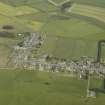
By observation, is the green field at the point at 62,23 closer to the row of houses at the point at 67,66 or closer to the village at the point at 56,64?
the village at the point at 56,64

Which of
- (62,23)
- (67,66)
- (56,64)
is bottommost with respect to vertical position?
(67,66)

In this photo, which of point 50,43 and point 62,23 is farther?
point 62,23

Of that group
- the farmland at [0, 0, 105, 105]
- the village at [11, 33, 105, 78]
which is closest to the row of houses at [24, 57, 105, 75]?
the village at [11, 33, 105, 78]

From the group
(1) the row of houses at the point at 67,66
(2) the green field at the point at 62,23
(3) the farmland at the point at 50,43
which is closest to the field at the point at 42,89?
(3) the farmland at the point at 50,43

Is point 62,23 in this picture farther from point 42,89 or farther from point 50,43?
point 42,89

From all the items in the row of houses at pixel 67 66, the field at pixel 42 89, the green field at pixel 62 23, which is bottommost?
the field at pixel 42 89

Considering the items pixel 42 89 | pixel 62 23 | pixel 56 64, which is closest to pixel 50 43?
pixel 56 64

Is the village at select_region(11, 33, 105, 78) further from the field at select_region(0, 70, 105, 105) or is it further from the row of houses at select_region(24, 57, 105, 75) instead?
the field at select_region(0, 70, 105, 105)

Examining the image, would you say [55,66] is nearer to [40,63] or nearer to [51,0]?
[40,63]

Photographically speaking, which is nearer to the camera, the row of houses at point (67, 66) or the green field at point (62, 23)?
the row of houses at point (67, 66)
